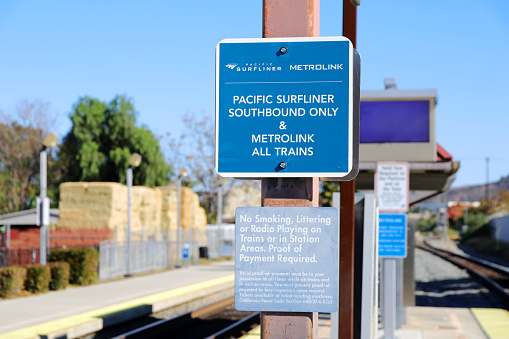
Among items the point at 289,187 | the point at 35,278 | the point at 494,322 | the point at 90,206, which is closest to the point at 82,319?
the point at 35,278

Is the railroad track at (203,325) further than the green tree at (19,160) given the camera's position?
No

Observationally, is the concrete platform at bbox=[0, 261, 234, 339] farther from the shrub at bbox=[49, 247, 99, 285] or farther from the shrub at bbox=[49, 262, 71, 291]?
the shrub at bbox=[49, 247, 99, 285]

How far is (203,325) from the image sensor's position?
671 inches

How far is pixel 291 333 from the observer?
380cm

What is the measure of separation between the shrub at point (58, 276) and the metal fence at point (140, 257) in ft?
12.8

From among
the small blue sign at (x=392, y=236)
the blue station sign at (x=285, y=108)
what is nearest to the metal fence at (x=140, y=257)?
the small blue sign at (x=392, y=236)

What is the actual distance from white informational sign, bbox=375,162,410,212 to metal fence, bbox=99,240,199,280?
17954 mm

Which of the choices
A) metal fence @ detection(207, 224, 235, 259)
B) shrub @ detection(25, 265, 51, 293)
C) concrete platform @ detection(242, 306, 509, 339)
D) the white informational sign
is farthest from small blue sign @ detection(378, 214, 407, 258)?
metal fence @ detection(207, 224, 235, 259)

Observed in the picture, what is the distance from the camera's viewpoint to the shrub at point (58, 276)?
22297 millimetres

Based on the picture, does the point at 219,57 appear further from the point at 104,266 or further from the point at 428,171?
the point at 104,266

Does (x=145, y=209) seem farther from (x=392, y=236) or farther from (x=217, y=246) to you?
(x=392, y=236)

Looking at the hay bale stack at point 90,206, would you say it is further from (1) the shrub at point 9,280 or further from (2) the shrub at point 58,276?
(1) the shrub at point 9,280

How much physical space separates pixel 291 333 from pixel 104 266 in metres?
24.6

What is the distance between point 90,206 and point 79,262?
12.8 m
